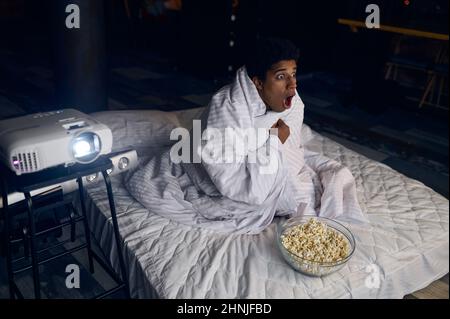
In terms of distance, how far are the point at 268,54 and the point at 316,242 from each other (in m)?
0.67

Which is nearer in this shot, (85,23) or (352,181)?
(352,181)

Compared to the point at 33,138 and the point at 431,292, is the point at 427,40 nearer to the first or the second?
the point at 431,292

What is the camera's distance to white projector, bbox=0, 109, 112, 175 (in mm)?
1159

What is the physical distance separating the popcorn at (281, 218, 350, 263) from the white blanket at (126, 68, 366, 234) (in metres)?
0.13

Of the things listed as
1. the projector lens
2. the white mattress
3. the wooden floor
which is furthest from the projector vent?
the wooden floor

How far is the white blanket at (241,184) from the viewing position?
57.9 inches

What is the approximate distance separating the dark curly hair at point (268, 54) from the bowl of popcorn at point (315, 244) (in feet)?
1.82

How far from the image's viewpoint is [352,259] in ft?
4.72

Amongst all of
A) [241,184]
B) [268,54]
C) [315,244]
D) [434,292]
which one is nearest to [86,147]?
[241,184]

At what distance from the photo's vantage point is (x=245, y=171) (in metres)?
1.47

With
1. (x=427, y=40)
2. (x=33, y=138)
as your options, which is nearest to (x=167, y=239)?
(x=33, y=138)

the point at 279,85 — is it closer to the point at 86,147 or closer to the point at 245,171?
the point at 245,171
